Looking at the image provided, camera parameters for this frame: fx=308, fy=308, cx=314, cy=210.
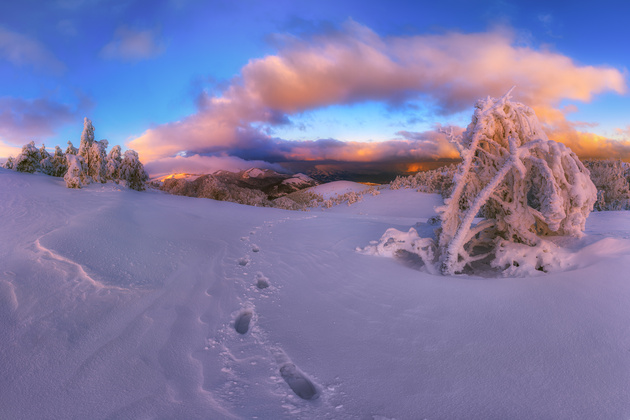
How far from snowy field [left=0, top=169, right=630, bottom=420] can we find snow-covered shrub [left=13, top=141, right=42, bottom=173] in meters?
7.53

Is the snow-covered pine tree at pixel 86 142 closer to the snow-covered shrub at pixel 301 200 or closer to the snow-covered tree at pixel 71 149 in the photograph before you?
the snow-covered tree at pixel 71 149

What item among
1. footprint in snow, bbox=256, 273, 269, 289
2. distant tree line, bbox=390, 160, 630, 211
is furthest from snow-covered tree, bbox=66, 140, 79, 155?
distant tree line, bbox=390, 160, 630, 211

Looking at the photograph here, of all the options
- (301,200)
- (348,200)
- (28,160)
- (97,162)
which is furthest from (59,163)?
(348,200)

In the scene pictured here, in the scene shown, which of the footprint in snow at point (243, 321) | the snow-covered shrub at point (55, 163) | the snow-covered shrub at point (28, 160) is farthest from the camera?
the snow-covered shrub at point (55, 163)

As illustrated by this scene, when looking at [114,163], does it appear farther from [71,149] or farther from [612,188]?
[612,188]

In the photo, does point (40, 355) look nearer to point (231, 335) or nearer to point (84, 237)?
point (231, 335)

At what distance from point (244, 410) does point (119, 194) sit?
913 cm

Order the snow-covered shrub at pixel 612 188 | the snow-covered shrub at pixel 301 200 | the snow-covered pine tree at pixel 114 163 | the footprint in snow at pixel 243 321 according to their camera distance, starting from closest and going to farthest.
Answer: the footprint in snow at pixel 243 321 < the snow-covered pine tree at pixel 114 163 < the snow-covered shrub at pixel 612 188 < the snow-covered shrub at pixel 301 200

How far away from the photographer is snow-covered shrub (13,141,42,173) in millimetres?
10609

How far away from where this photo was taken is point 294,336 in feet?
9.91

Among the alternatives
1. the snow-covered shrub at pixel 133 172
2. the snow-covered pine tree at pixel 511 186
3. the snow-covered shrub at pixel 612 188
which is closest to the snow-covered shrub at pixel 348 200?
the snow-covered shrub at pixel 133 172

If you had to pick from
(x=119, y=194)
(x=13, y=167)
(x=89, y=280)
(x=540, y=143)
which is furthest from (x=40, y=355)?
(x=13, y=167)

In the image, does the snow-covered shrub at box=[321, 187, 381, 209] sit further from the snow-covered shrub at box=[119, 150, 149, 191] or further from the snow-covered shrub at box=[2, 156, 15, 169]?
the snow-covered shrub at box=[2, 156, 15, 169]

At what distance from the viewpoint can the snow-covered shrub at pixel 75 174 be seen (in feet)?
30.2
